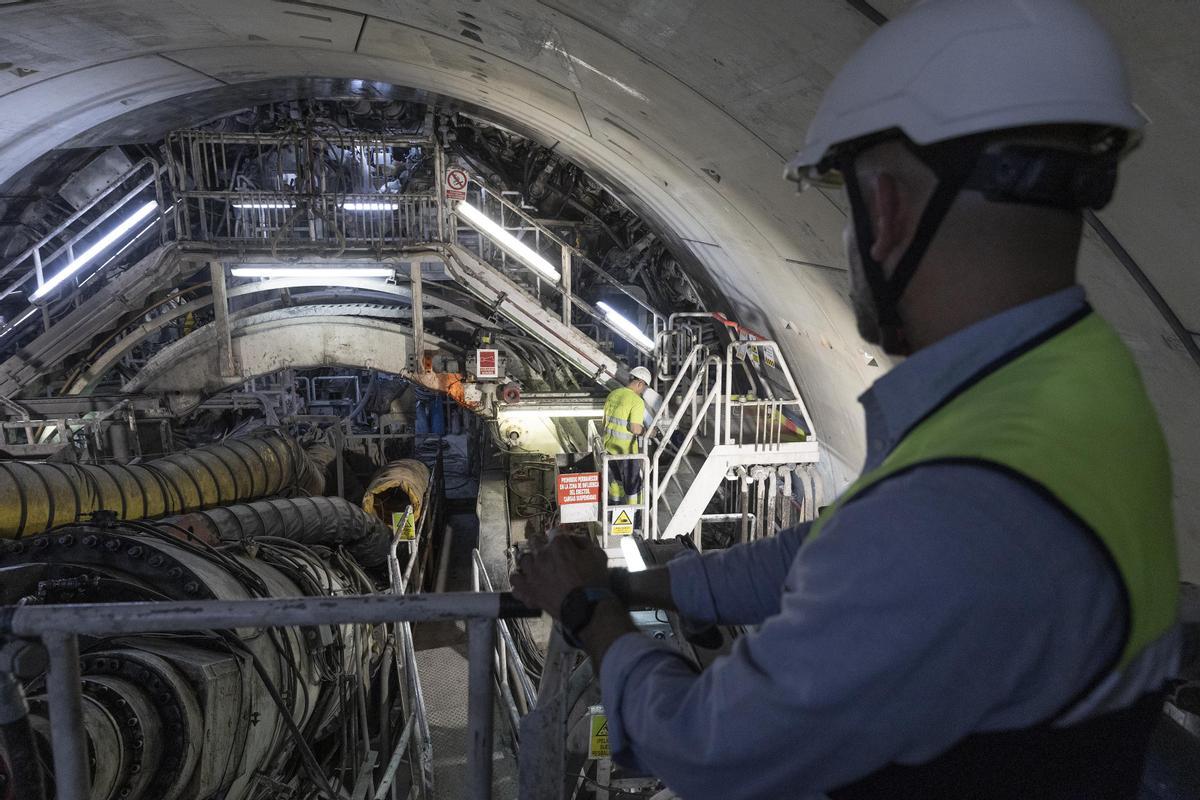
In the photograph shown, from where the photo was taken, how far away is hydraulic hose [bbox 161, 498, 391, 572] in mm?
5609

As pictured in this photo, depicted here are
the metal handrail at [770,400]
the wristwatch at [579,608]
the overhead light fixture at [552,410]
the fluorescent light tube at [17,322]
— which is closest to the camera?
the wristwatch at [579,608]

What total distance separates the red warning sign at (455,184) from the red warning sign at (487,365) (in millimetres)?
2088

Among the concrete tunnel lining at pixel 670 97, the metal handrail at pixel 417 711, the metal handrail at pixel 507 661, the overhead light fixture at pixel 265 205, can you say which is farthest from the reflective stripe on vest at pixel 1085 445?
the overhead light fixture at pixel 265 205

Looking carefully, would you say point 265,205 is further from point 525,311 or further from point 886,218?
point 886,218

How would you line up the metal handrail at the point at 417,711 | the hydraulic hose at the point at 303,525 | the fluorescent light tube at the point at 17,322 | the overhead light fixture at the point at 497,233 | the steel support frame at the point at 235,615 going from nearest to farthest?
the steel support frame at the point at 235,615 < the metal handrail at the point at 417,711 < the hydraulic hose at the point at 303,525 < the fluorescent light tube at the point at 17,322 < the overhead light fixture at the point at 497,233

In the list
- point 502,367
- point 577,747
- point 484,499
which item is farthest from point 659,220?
point 577,747

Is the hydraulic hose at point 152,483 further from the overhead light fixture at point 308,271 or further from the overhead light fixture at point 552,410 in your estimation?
the overhead light fixture at point 552,410

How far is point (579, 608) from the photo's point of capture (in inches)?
52.1

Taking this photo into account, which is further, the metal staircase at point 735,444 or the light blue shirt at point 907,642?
the metal staircase at point 735,444

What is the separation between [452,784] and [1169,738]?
13.3 feet

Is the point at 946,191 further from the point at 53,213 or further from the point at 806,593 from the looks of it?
the point at 53,213

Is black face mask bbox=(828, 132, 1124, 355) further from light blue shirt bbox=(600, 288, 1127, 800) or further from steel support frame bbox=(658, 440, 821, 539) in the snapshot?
steel support frame bbox=(658, 440, 821, 539)

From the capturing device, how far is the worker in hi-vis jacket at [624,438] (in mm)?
8805

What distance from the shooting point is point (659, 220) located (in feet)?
31.0
